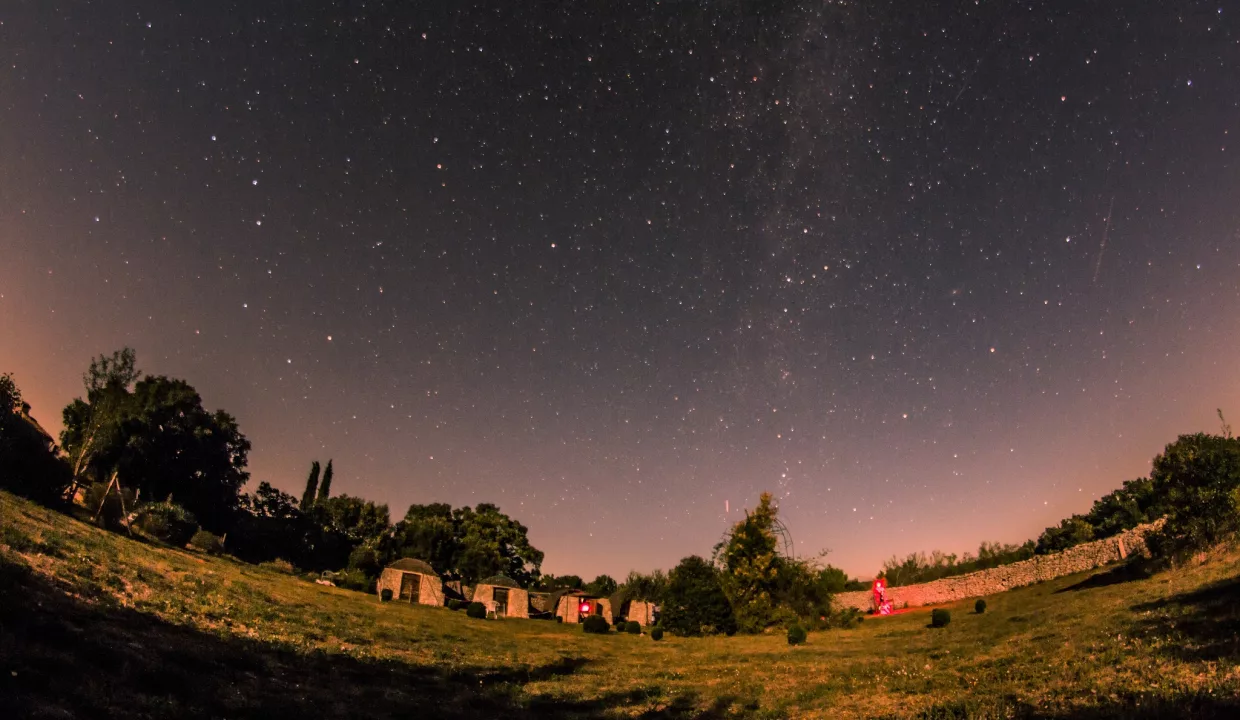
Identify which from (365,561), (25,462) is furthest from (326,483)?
(25,462)

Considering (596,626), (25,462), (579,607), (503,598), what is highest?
(25,462)

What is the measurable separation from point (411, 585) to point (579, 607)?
57.8 ft

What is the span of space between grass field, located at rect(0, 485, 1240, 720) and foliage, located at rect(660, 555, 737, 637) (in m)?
18.2

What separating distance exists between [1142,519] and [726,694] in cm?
5761

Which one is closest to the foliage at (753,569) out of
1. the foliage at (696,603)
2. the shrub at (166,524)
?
the foliage at (696,603)

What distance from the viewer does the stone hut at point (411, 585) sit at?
5704cm

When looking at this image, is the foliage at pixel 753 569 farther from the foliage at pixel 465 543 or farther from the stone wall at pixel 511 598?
the foliage at pixel 465 543

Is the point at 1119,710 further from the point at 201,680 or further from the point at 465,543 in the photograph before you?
the point at 465,543

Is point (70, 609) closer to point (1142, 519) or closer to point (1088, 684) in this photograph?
point (1088, 684)

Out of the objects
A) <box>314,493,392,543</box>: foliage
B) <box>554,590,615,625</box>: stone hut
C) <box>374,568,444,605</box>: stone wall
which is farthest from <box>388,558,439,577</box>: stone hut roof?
<box>314,493,392,543</box>: foliage

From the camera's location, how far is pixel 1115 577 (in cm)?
3556

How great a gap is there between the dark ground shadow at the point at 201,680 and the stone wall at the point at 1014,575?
44082 mm

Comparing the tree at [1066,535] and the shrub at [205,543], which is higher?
A: the tree at [1066,535]

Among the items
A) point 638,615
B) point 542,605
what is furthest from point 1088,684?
point 542,605
